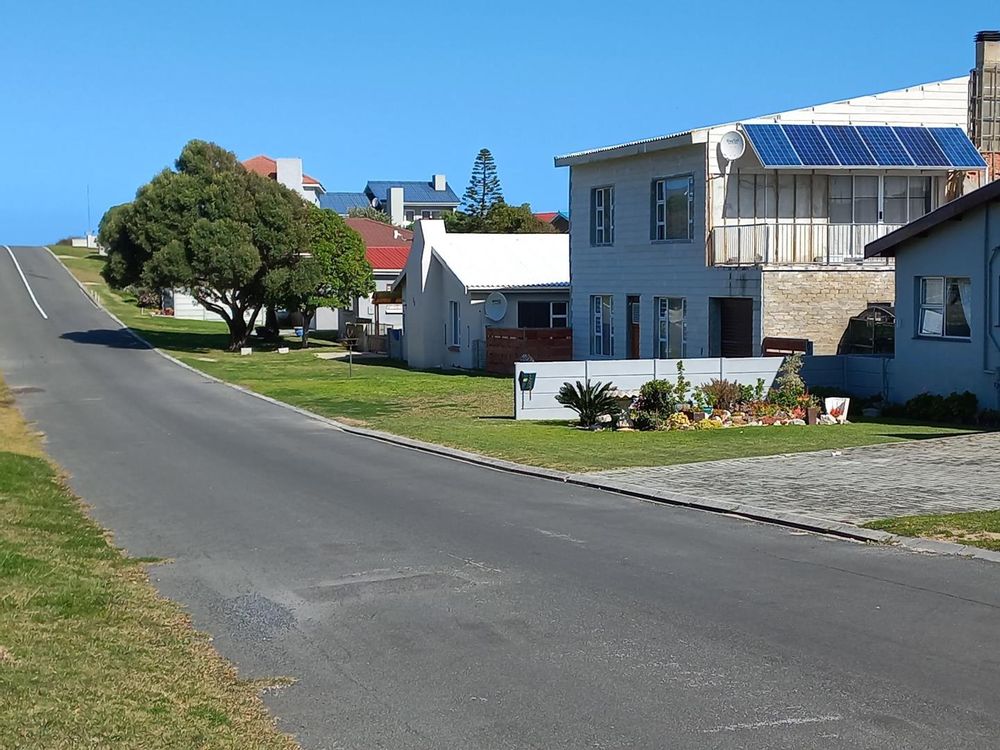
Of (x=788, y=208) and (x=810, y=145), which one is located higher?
(x=810, y=145)

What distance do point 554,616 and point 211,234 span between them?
148ft

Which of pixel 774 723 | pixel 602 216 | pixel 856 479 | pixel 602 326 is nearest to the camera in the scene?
pixel 774 723

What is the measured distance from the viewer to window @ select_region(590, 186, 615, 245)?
3781 cm

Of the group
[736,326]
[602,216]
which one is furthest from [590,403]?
[602,216]

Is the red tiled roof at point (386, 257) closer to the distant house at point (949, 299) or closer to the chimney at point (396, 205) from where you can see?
the distant house at point (949, 299)

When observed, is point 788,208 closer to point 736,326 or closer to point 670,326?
point 736,326

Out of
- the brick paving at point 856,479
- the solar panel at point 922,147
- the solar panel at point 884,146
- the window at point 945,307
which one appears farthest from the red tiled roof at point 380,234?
the brick paving at point 856,479

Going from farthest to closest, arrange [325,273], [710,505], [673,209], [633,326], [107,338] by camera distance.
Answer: [107,338]
[325,273]
[633,326]
[673,209]
[710,505]

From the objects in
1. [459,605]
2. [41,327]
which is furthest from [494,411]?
[41,327]

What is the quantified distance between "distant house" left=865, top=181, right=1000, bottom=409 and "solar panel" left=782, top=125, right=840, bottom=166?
16.4 feet

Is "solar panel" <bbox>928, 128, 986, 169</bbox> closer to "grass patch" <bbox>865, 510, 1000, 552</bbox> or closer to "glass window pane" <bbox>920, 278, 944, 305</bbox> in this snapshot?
"glass window pane" <bbox>920, 278, 944, 305</bbox>

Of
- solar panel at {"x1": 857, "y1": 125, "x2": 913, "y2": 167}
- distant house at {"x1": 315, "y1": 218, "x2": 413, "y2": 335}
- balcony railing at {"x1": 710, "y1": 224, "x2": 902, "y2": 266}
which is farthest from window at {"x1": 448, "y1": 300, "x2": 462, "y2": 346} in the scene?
solar panel at {"x1": 857, "y1": 125, "x2": 913, "y2": 167}

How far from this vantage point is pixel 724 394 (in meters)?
25.6

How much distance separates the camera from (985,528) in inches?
483
